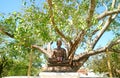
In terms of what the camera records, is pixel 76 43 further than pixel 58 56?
Yes

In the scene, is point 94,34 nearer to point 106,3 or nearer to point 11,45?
point 106,3

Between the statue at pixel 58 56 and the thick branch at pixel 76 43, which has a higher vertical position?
the thick branch at pixel 76 43

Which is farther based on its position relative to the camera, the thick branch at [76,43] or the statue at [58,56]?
the thick branch at [76,43]

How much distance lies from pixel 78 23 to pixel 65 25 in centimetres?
50

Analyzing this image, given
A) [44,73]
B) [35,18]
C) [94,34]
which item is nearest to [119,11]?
[94,34]

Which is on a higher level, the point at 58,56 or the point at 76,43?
the point at 76,43

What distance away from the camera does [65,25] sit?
11844 mm

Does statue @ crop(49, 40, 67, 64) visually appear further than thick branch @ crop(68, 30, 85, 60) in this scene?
No

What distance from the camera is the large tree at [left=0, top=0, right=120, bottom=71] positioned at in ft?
38.7

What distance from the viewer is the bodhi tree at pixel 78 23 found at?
11695 mm

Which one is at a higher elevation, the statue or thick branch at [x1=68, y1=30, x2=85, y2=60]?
thick branch at [x1=68, y1=30, x2=85, y2=60]

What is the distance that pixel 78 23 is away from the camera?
11.8m

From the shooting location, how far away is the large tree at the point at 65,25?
1180cm

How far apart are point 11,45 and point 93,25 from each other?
4754 millimetres
